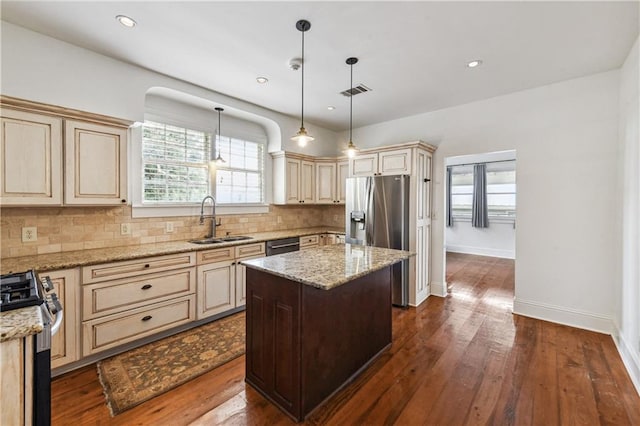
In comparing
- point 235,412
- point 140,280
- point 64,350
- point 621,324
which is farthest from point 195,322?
point 621,324

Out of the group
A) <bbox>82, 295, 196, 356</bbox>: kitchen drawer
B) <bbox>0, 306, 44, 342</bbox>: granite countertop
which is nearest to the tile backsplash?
<bbox>82, 295, 196, 356</bbox>: kitchen drawer

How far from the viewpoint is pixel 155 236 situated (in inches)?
126

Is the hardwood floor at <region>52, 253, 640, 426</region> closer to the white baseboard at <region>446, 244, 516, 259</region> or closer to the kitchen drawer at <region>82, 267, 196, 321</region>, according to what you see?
the kitchen drawer at <region>82, 267, 196, 321</region>

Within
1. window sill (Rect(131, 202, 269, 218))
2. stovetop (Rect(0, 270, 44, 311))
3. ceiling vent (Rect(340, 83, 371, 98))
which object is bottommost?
stovetop (Rect(0, 270, 44, 311))

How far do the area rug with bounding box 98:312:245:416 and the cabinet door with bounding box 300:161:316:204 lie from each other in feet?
7.77

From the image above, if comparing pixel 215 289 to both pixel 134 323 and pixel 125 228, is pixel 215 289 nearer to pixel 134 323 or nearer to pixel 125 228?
pixel 134 323

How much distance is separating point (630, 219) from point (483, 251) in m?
5.11

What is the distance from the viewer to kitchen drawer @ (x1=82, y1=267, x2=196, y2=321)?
7.54 ft

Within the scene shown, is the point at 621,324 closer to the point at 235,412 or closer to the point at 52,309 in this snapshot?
the point at 235,412

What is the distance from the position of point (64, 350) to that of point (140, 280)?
70 centimetres

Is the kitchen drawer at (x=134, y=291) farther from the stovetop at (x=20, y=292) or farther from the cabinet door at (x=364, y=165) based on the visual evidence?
the cabinet door at (x=364, y=165)

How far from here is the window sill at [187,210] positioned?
10.1 ft

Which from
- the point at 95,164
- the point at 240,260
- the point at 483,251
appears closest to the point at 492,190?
the point at 483,251

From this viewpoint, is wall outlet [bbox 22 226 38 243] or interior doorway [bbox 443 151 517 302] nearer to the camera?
wall outlet [bbox 22 226 38 243]
